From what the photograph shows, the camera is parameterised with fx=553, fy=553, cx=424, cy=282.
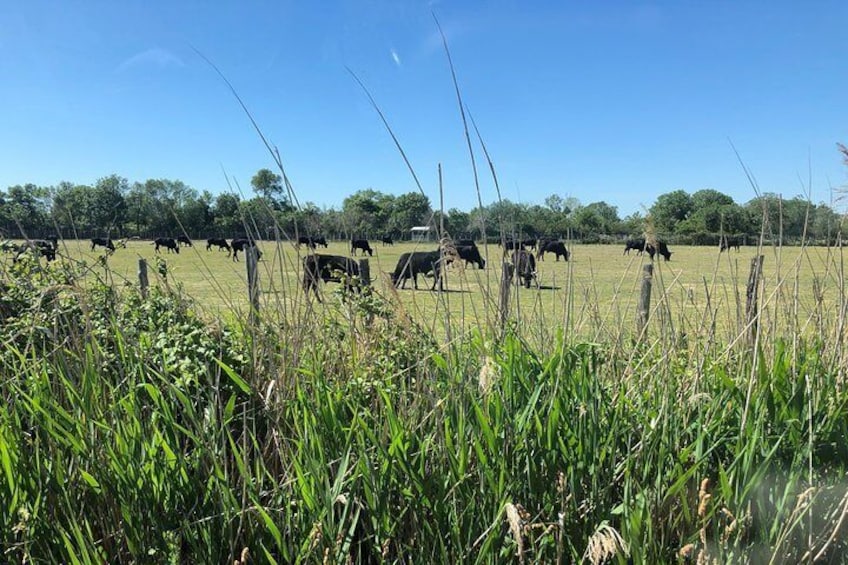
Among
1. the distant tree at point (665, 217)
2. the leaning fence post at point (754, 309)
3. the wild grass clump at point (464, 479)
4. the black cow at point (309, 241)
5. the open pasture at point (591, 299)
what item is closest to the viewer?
the wild grass clump at point (464, 479)

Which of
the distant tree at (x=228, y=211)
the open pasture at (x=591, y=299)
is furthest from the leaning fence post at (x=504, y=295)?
the distant tree at (x=228, y=211)

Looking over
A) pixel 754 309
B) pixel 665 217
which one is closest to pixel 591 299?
pixel 754 309

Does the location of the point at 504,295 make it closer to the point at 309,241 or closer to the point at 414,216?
the point at 309,241

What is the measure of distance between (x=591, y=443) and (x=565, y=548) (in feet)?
1.05

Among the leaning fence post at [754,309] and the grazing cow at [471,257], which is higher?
the grazing cow at [471,257]

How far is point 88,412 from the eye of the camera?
1.99 m

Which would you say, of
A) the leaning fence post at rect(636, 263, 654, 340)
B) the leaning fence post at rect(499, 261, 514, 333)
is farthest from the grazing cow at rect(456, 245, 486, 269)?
the leaning fence post at rect(636, 263, 654, 340)

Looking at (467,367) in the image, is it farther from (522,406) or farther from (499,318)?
(499,318)

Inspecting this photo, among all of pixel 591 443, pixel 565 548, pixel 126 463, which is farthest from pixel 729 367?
pixel 126 463

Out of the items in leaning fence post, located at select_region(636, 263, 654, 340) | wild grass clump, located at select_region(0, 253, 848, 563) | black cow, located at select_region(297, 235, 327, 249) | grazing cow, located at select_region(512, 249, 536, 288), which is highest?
black cow, located at select_region(297, 235, 327, 249)

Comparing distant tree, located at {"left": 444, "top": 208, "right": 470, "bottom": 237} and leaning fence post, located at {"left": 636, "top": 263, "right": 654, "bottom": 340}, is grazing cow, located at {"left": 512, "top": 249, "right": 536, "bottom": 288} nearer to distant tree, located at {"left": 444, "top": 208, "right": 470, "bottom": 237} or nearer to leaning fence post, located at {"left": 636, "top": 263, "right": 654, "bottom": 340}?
distant tree, located at {"left": 444, "top": 208, "right": 470, "bottom": 237}

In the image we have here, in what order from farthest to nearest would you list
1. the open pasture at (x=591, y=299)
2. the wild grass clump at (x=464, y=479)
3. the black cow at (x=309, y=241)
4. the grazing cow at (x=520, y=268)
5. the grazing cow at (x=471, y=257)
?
1. the grazing cow at (x=471, y=257)
2. the grazing cow at (x=520, y=268)
3. the black cow at (x=309, y=241)
4. the open pasture at (x=591, y=299)
5. the wild grass clump at (x=464, y=479)

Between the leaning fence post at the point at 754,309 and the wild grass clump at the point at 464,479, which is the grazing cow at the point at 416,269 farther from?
the leaning fence post at the point at 754,309

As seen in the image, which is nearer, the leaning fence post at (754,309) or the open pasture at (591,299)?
the leaning fence post at (754,309)
